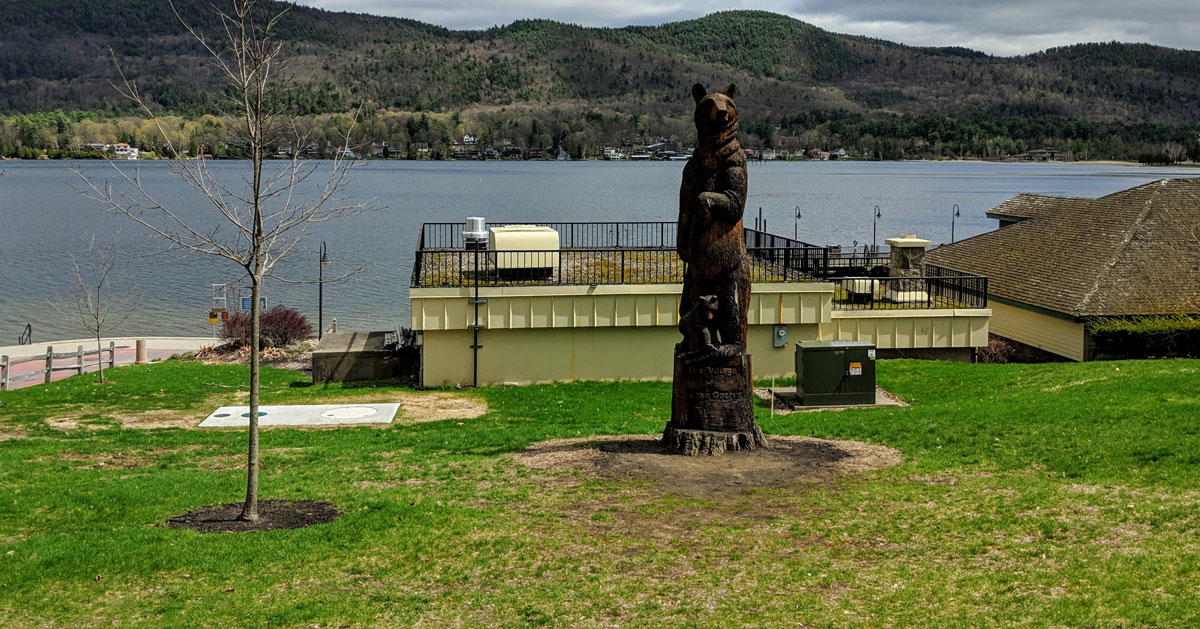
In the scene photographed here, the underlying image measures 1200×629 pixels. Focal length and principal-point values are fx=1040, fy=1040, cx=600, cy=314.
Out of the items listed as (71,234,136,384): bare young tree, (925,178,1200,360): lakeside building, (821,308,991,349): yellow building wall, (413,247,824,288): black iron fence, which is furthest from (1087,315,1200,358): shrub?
(71,234,136,384): bare young tree

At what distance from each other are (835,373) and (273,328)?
2552cm

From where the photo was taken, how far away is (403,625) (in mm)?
9102

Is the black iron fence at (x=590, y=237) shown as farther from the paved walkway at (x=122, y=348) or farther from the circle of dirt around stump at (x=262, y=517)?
the circle of dirt around stump at (x=262, y=517)

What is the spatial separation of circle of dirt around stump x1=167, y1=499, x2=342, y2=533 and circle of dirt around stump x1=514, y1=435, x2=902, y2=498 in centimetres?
330

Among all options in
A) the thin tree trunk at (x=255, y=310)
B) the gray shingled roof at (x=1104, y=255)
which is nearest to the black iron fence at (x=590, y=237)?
the gray shingled roof at (x=1104, y=255)

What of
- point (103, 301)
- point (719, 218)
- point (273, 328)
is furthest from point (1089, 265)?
point (103, 301)

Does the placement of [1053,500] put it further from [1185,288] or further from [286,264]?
[286,264]

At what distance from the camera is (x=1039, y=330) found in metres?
31.1

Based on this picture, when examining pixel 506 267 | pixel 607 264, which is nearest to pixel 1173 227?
pixel 607 264

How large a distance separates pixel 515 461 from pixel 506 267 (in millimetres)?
12380

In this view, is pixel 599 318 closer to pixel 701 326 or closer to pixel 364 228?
pixel 701 326

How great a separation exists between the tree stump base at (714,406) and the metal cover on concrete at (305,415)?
8117 millimetres

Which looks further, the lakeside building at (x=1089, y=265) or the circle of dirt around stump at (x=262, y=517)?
the lakeside building at (x=1089, y=265)

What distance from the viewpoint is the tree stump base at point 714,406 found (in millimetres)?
14945
